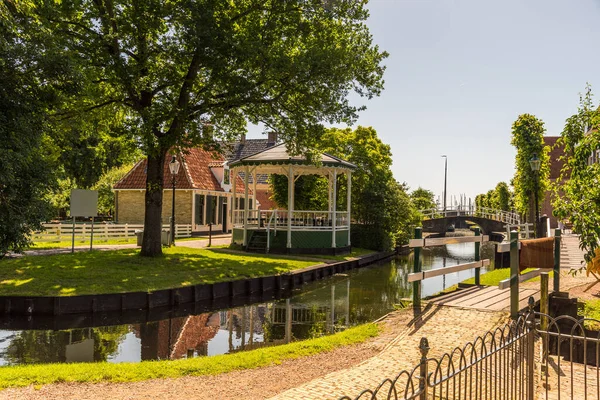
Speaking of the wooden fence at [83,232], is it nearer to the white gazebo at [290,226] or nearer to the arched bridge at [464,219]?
the white gazebo at [290,226]

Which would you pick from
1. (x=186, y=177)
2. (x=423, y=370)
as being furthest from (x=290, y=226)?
(x=423, y=370)

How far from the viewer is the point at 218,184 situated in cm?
3494

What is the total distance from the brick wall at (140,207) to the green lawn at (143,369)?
82.4 feet

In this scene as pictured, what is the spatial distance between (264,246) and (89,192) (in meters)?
8.34

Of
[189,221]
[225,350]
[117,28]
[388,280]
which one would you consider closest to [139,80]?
[117,28]

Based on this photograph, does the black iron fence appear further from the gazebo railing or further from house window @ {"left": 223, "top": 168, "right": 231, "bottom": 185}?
house window @ {"left": 223, "top": 168, "right": 231, "bottom": 185}

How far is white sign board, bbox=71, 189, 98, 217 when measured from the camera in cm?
1752

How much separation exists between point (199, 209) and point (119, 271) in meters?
18.3

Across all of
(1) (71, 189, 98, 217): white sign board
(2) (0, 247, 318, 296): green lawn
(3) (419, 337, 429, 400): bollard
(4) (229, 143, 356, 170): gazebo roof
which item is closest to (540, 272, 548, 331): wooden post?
(3) (419, 337, 429, 400): bollard

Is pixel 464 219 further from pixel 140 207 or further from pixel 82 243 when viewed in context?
pixel 82 243

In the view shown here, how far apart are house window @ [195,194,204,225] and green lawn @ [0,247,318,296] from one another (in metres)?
12.8

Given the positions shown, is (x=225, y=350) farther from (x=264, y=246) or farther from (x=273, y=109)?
(x=264, y=246)

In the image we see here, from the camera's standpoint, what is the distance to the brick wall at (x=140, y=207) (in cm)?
3159

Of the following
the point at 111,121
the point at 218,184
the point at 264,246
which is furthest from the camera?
the point at 218,184
